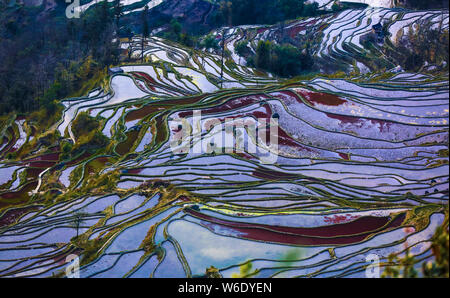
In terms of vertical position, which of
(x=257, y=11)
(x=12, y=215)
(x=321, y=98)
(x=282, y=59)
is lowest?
(x=12, y=215)

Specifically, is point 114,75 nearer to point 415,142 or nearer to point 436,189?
point 415,142

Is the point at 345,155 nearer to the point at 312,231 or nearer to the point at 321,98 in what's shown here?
the point at 321,98

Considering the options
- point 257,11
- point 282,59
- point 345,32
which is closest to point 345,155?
point 282,59

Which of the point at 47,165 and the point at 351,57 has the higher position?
the point at 351,57

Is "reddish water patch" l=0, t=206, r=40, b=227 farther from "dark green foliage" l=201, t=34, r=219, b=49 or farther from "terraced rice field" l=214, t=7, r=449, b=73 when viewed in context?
"dark green foliage" l=201, t=34, r=219, b=49

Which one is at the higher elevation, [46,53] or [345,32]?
[345,32]

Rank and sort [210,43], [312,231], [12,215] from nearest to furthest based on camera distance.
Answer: [312,231], [12,215], [210,43]

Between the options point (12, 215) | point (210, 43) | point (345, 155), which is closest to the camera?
point (12, 215)
